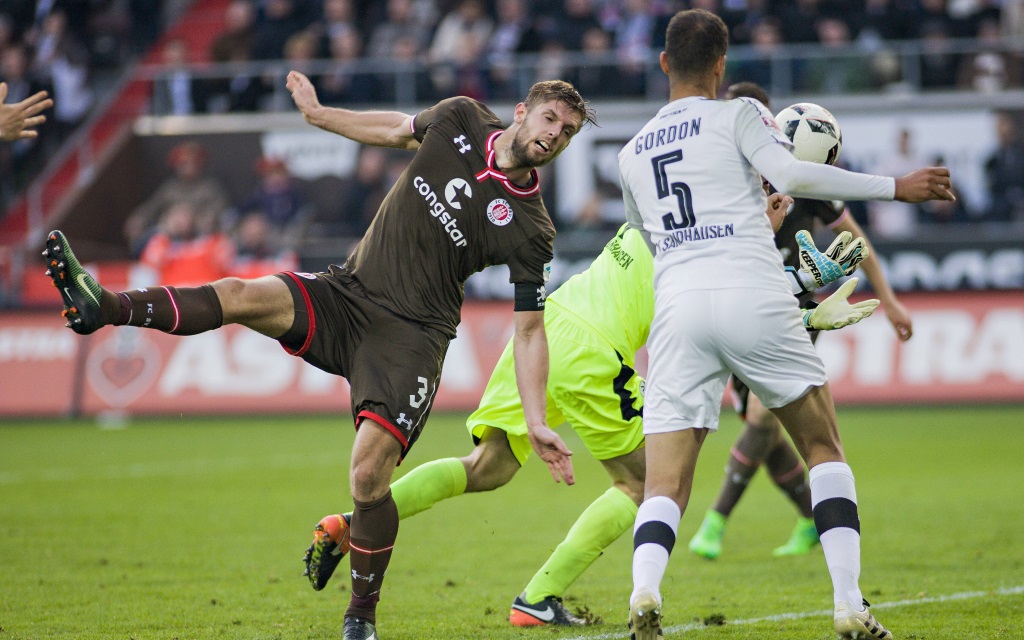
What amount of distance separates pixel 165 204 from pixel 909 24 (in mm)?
11801

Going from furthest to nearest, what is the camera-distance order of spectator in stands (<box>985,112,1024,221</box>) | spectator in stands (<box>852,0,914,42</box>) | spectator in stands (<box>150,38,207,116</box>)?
spectator in stands (<box>150,38,207,116</box>) → spectator in stands (<box>852,0,914,42</box>) → spectator in stands (<box>985,112,1024,221</box>)

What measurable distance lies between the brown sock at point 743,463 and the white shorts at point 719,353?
2.80m

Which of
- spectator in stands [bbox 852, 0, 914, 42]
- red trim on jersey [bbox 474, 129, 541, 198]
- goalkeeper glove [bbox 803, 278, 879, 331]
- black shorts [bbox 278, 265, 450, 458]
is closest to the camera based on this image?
goalkeeper glove [bbox 803, 278, 879, 331]

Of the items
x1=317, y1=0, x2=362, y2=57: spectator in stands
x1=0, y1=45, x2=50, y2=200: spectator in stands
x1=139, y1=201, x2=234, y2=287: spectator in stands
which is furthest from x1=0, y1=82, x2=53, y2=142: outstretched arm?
x1=0, y1=45, x2=50, y2=200: spectator in stands

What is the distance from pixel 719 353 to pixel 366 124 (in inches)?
79.3

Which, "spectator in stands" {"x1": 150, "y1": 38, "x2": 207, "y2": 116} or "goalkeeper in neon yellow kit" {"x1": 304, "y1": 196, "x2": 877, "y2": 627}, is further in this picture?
"spectator in stands" {"x1": 150, "y1": 38, "x2": 207, "y2": 116}

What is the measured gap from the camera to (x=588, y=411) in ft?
19.5

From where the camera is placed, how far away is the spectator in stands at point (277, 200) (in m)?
19.6

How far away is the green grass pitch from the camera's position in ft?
18.8

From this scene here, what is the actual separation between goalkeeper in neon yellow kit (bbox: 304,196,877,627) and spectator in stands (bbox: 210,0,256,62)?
1665 cm

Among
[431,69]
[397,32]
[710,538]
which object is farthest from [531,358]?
[397,32]

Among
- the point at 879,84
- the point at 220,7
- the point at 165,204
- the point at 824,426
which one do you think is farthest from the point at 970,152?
the point at 824,426

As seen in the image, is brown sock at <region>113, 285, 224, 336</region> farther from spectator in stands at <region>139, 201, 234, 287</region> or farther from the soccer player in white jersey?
spectator in stands at <region>139, 201, 234, 287</region>

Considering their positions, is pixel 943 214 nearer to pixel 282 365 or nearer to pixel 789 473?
pixel 282 365
